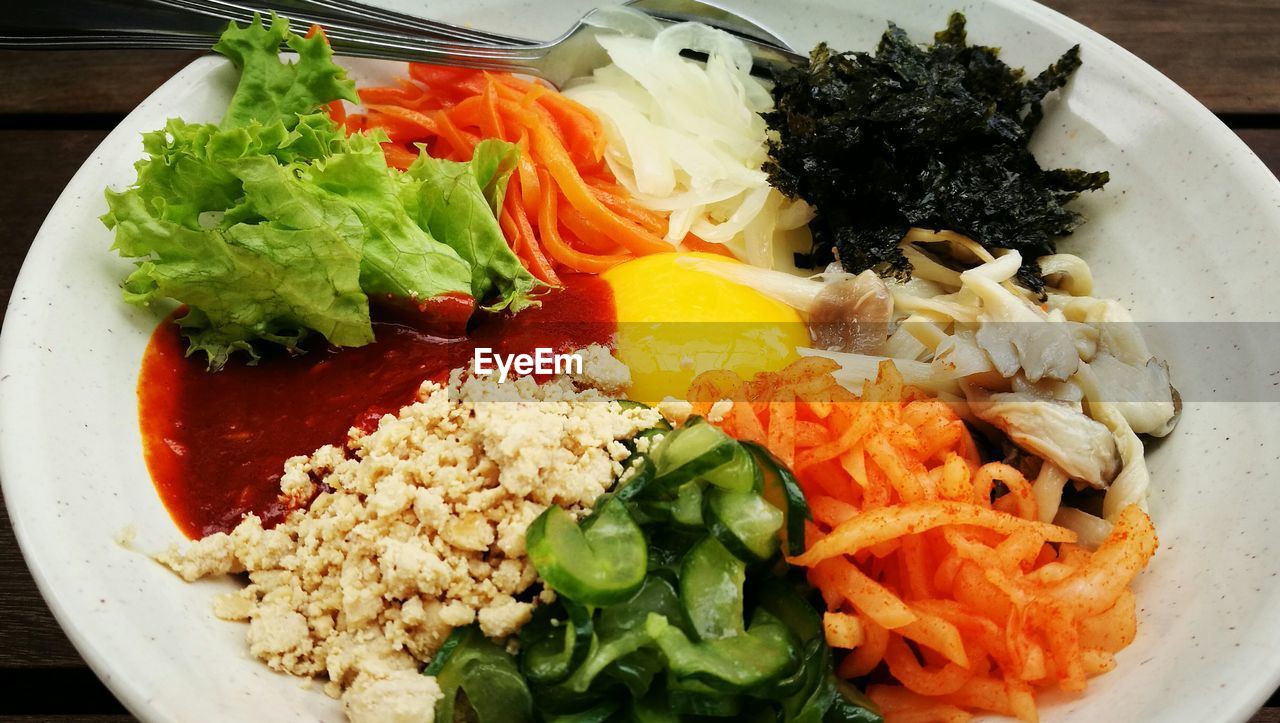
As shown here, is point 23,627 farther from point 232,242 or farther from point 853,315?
point 853,315

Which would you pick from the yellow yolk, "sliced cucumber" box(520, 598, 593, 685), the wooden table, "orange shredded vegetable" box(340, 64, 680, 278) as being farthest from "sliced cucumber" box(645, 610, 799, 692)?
the wooden table

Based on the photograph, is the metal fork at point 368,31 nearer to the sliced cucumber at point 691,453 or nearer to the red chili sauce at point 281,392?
the red chili sauce at point 281,392

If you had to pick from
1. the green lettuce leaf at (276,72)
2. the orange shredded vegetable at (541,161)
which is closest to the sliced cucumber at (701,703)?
the orange shredded vegetable at (541,161)

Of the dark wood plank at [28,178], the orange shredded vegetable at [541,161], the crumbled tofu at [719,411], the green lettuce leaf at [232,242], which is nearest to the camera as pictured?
the crumbled tofu at [719,411]

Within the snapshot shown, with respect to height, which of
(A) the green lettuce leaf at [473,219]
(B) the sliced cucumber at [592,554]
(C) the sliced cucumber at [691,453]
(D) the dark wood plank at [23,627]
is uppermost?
(A) the green lettuce leaf at [473,219]

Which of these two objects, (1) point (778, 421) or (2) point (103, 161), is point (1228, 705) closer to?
(1) point (778, 421)

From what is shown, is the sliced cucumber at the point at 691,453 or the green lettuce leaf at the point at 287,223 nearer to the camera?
the sliced cucumber at the point at 691,453
